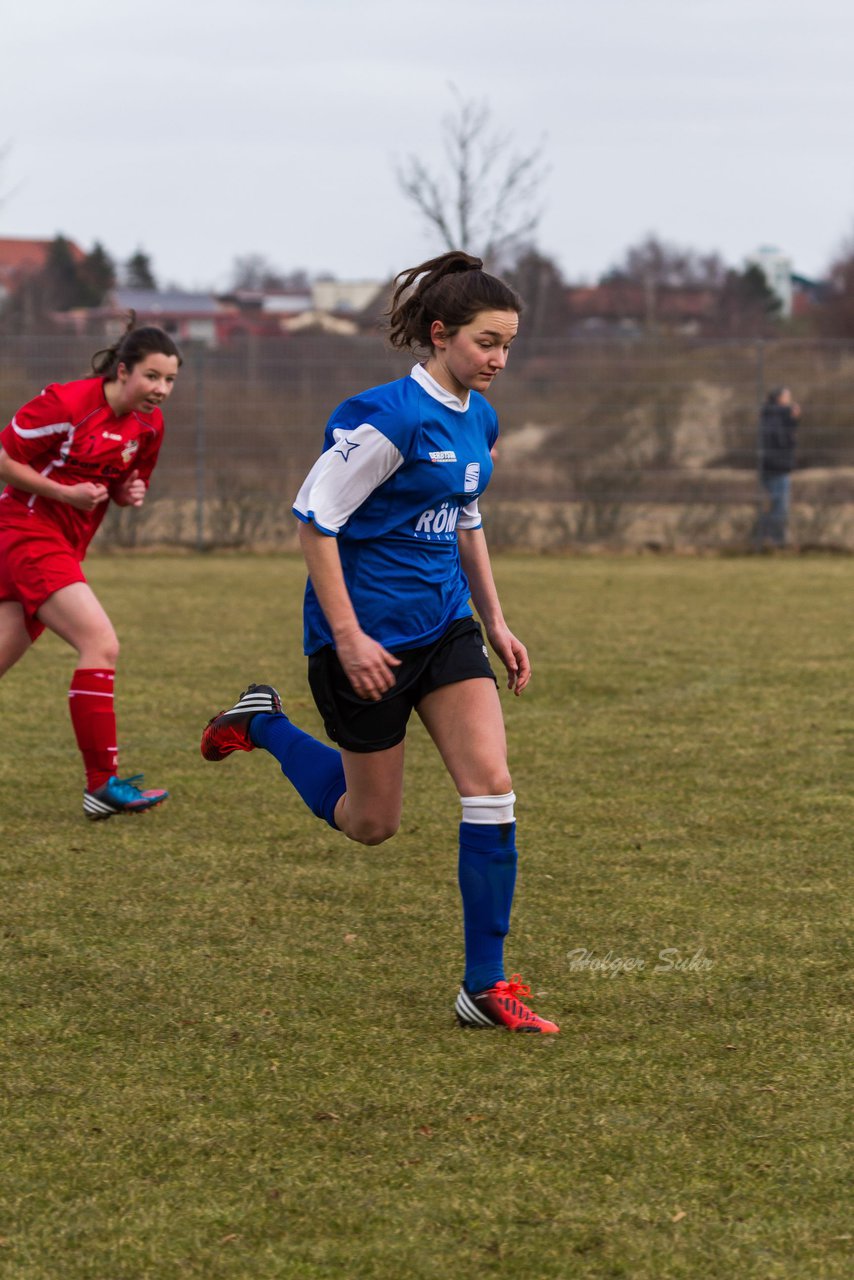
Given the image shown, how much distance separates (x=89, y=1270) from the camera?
283cm

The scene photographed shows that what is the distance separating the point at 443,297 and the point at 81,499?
8.85 feet

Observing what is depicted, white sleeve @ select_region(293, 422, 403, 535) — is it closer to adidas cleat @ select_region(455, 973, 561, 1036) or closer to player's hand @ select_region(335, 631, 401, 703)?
player's hand @ select_region(335, 631, 401, 703)

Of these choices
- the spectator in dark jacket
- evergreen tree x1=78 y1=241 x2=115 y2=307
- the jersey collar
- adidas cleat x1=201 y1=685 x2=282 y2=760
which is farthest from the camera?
evergreen tree x1=78 y1=241 x2=115 y2=307

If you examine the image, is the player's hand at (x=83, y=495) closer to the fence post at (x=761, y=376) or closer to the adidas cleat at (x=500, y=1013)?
the adidas cleat at (x=500, y=1013)

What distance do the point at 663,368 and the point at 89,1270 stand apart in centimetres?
1783

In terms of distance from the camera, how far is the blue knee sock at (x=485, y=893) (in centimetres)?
406

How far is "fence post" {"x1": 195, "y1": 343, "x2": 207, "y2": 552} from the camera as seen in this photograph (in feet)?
61.7

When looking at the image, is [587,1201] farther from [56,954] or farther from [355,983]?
[56,954]

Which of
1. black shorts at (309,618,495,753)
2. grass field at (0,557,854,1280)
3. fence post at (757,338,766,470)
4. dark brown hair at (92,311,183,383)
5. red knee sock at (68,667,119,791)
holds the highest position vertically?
fence post at (757,338,766,470)

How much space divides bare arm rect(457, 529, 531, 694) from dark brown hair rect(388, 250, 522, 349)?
523 mm

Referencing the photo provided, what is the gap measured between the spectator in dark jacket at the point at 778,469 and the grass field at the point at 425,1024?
1058 cm

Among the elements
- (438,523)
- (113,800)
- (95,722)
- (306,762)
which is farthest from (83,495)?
(438,523)

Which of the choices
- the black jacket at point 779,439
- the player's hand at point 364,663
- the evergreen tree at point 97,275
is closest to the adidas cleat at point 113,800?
the player's hand at point 364,663

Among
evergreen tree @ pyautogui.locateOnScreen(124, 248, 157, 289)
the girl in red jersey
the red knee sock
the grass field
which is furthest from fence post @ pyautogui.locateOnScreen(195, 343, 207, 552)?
evergreen tree @ pyautogui.locateOnScreen(124, 248, 157, 289)
